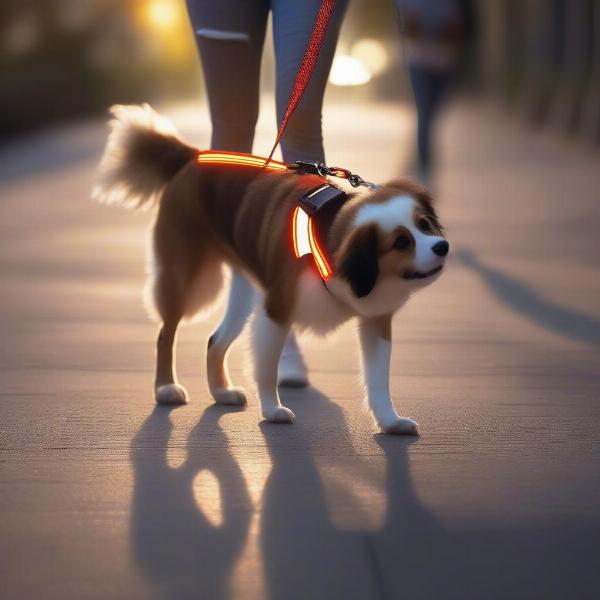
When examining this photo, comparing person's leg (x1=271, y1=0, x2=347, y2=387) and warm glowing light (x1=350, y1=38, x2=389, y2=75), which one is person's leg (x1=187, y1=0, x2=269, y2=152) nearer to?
person's leg (x1=271, y1=0, x2=347, y2=387)

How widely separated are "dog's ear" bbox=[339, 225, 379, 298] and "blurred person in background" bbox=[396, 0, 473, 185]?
8957 mm

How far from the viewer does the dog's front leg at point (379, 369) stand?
5.18 meters

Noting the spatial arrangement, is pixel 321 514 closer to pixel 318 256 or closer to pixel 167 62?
pixel 318 256

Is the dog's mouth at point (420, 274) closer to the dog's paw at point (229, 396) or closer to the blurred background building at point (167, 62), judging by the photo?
the dog's paw at point (229, 396)

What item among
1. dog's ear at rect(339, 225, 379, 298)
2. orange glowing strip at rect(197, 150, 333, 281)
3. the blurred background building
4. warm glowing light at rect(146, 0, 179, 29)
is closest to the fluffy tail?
orange glowing strip at rect(197, 150, 333, 281)

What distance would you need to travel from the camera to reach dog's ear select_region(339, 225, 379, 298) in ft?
15.5

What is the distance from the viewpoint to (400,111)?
105 feet

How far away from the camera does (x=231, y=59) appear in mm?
6031

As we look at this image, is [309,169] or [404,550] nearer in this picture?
[404,550]

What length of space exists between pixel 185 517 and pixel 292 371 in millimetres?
1975

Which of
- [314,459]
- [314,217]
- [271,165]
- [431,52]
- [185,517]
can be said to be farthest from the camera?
→ [431,52]

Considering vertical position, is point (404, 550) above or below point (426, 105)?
above

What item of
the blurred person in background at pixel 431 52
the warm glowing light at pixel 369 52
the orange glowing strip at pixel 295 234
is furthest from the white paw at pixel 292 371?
the warm glowing light at pixel 369 52

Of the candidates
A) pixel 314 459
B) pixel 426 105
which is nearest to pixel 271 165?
pixel 314 459
